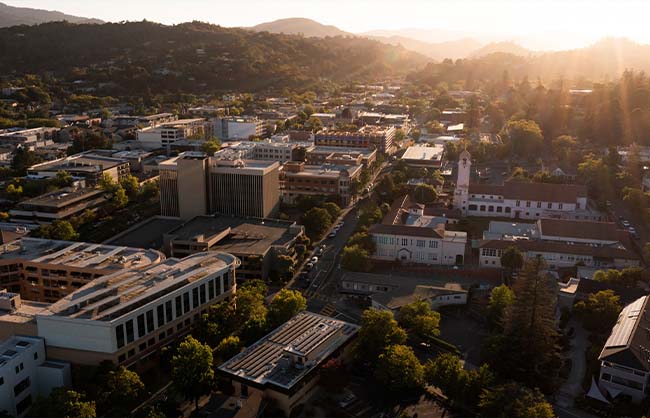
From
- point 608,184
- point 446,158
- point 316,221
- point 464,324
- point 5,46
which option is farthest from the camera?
point 5,46

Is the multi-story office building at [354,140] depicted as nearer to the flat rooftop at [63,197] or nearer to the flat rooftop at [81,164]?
the flat rooftop at [81,164]

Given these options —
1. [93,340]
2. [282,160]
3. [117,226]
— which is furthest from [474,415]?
[282,160]

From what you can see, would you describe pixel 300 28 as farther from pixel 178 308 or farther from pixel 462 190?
pixel 178 308

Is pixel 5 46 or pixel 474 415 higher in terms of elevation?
pixel 5 46

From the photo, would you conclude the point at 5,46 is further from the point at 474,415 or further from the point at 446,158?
the point at 474,415

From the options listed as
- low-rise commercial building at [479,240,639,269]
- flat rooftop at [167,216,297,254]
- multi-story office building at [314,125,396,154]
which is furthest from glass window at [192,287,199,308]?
multi-story office building at [314,125,396,154]
